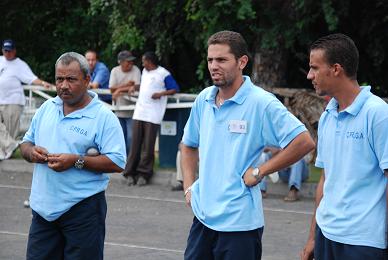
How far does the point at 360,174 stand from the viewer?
4.95 m

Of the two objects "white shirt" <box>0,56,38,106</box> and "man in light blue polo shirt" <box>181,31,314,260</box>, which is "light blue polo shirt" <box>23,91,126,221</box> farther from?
"white shirt" <box>0,56,38,106</box>

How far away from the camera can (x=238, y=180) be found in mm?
5477

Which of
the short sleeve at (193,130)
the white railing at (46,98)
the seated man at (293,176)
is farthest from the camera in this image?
the white railing at (46,98)

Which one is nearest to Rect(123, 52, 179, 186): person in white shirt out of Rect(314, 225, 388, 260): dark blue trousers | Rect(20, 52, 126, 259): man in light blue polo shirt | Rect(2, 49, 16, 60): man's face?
Rect(2, 49, 16, 60): man's face

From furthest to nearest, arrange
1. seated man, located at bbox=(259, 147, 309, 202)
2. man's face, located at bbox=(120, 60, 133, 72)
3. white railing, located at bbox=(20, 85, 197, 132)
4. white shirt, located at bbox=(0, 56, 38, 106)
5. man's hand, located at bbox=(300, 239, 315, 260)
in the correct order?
1. white shirt, located at bbox=(0, 56, 38, 106)
2. man's face, located at bbox=(120, 60, 133, 72)
3. white railing, located at bbox=(20, 85, 197, 132)
4. seated man, located at bbox=(259, 147, 309, 202)
5. man's hand, located at bbox=(300, 239, 315, 260)

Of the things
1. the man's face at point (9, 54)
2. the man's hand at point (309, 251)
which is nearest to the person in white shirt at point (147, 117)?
the man's face at point (9, 54)

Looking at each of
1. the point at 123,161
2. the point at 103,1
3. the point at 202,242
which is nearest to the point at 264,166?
the point at 202,242

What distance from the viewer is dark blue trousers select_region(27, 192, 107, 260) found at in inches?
238

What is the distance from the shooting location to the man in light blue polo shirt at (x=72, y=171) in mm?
6047

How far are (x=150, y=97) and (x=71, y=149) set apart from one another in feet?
28.3

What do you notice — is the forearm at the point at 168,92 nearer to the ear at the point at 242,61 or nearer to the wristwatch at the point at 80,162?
the wristwatch at the point at 80,162

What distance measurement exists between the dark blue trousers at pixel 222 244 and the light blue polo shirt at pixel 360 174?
1.90 ft

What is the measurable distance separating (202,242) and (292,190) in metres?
7.73

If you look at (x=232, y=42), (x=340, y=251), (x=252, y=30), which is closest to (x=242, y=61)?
(x=232, y=42)
